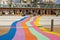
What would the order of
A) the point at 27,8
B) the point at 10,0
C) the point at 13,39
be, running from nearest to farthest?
the point at 13,39, the point at 27,8, the point at 10,0

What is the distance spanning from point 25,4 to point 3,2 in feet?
13.0

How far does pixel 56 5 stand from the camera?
30.0 metres

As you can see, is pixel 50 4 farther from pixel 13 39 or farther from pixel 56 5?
pixel 13 39

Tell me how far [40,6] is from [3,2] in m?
6.66

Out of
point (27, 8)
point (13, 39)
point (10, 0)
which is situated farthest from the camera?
point (10, 0)

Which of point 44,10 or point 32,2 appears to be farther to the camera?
point 32,2

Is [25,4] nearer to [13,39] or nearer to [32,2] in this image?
[32,2]

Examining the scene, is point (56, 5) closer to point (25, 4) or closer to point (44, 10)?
point (44, 10)

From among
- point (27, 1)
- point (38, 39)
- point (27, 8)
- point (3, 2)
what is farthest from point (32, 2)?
point (38, 39)

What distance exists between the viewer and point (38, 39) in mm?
6598

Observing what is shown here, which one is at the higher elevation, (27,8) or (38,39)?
(38,39)

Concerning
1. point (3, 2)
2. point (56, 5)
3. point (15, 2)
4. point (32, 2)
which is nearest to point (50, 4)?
point (56, 5)

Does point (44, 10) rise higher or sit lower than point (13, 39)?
lower

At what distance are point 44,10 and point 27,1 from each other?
421 centimetres
